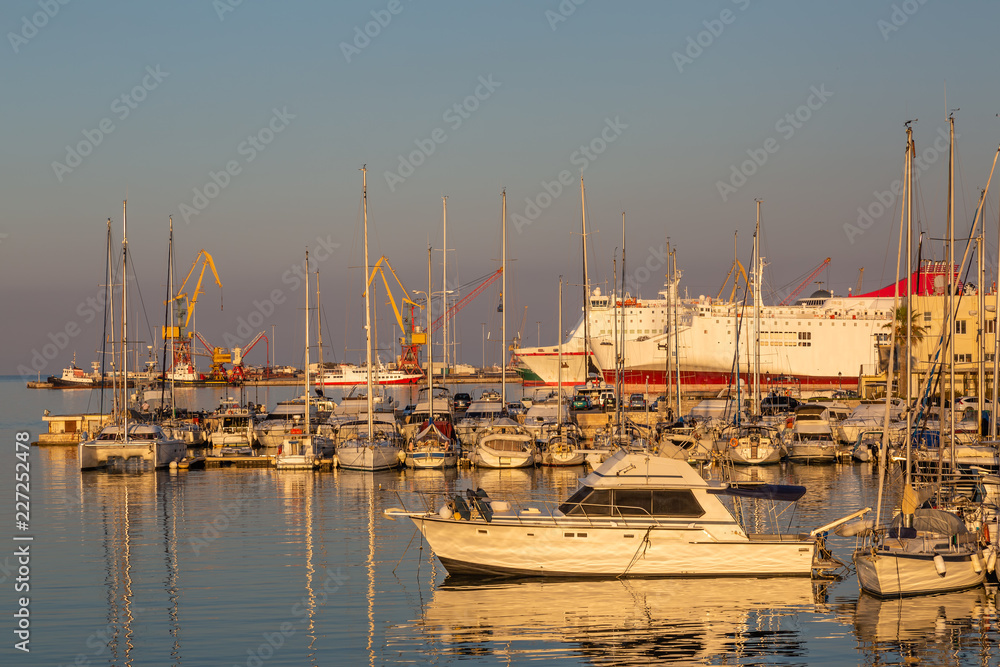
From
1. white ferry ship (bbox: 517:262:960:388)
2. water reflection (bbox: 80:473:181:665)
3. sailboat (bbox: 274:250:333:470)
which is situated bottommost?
water reflection (bbox: 80:473:181:665)

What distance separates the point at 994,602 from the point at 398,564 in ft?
39.6

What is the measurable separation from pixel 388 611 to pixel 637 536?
4997 mm

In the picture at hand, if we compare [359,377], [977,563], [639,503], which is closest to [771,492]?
[639,503]

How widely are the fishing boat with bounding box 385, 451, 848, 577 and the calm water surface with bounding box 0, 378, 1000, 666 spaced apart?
0.35 m

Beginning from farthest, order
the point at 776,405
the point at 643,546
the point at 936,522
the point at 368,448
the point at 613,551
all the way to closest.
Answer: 1. the point at 776,405
2. the point at 368,448
3. the point at 613,551
4. the point at 643,546
5. the point at 936,522

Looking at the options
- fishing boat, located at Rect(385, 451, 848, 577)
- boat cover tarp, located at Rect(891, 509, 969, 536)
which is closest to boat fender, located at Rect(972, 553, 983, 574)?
boat cover tarp, located at Rect(891, 509, 969, 536)

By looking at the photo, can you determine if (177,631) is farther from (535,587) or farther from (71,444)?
(71,444)

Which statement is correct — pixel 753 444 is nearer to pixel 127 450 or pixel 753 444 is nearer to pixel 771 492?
pixel 771 492

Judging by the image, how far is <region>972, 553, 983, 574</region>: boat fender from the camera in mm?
19469

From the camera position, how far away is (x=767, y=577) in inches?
806

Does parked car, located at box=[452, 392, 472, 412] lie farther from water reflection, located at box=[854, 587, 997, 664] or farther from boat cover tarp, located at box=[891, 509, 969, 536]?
water reflection, located at box=[854, 587, 997, 664]

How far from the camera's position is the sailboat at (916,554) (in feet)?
62.1

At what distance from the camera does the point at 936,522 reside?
20156 millimetres

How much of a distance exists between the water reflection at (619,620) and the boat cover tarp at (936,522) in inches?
88.5
